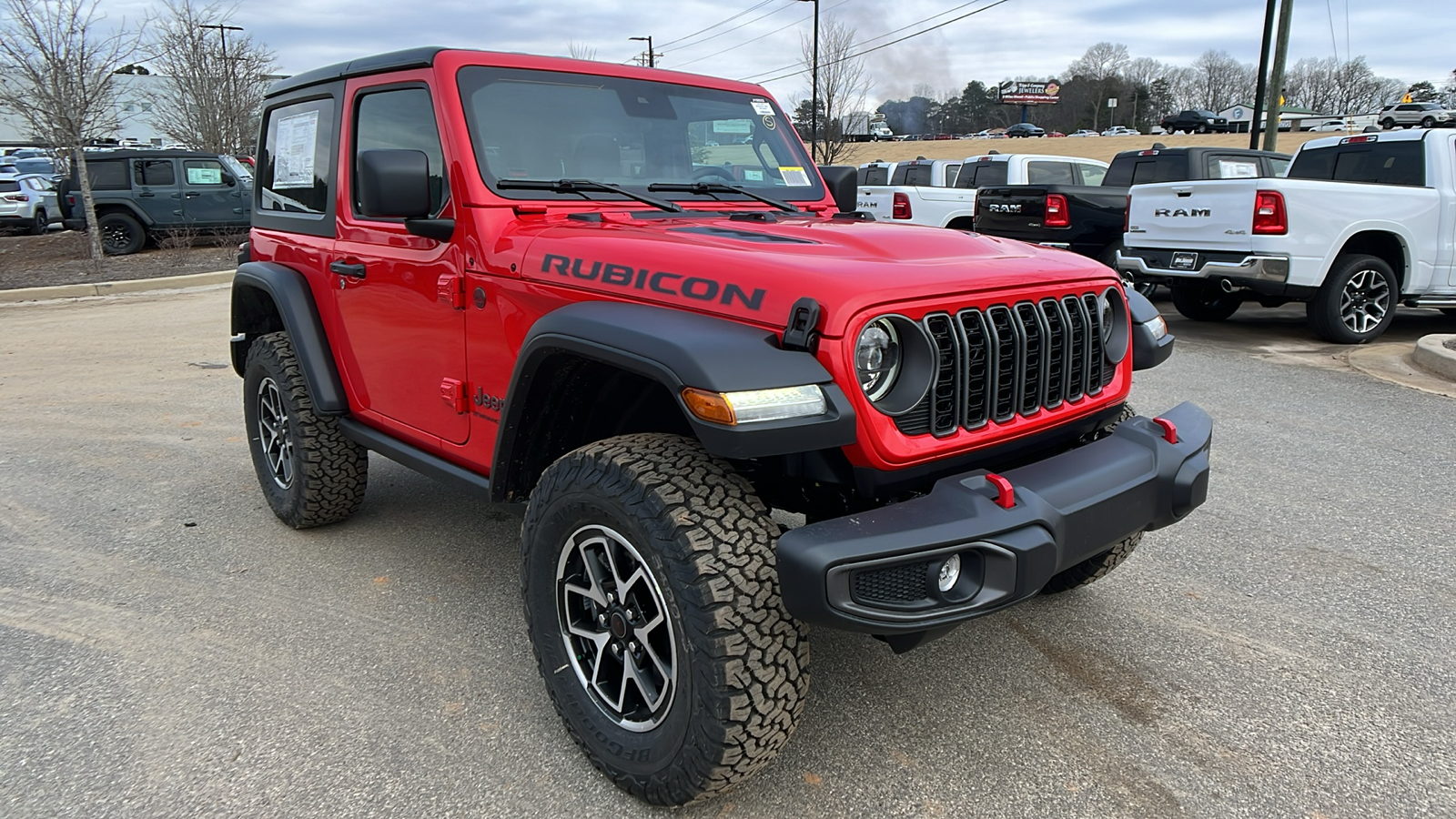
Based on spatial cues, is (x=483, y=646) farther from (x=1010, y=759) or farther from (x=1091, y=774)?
(x=1091, y=774)

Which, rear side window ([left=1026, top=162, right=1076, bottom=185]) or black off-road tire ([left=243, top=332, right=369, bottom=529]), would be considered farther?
rear side window ([left=1026, top=162, right=1076, bottom=185])

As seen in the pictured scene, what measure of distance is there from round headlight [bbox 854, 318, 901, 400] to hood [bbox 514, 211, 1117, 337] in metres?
0.07

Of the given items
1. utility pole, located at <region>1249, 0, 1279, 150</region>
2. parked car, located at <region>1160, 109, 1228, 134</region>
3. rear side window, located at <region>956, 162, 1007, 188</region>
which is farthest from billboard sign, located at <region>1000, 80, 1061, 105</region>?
rear side window, located at <region>956, 162, 1007, 188</region>

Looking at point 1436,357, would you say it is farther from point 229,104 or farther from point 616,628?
point 229,104

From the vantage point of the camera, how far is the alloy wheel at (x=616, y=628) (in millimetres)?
2279

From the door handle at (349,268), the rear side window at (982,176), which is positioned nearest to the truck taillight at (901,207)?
the rear side window at (982,176)

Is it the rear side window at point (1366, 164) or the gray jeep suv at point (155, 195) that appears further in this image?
the gray jeep suv at point (155, 195)

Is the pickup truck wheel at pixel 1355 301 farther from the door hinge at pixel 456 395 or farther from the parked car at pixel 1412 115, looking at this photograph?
the parked car at pixel 1412 115

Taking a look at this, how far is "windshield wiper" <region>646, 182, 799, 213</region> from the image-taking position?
3328 mm

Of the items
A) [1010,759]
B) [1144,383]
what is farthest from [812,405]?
[1144,383]

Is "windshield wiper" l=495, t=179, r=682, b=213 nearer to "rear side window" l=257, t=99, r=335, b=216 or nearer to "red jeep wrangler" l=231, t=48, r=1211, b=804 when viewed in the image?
"red jeep wrangler" l=231, t=48, r=1211, b=804

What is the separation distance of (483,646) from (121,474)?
10.1 feet

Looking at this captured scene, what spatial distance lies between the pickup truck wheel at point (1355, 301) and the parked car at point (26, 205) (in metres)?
23.4

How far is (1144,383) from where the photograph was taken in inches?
272
